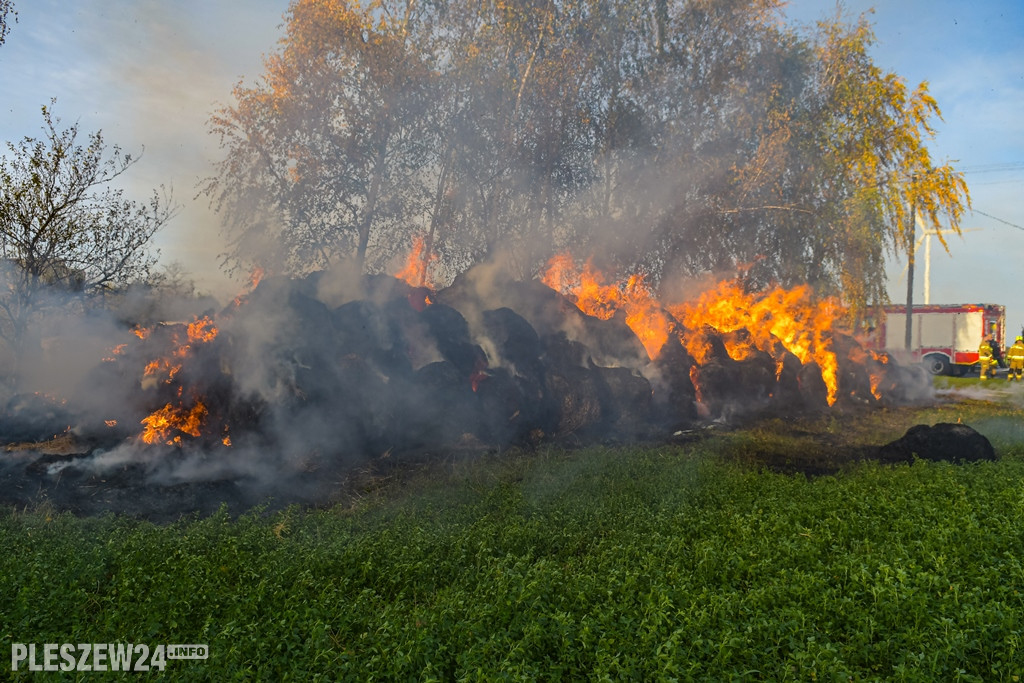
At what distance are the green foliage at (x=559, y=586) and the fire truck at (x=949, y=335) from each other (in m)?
28.2

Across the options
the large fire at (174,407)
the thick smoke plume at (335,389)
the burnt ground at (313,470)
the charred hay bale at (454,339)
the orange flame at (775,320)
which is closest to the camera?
the burnt ground at (313,470)

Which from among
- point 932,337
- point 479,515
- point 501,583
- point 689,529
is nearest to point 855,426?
point 689,529

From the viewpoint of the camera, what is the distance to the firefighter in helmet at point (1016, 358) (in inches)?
1051

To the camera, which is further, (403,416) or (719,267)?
(719,267)

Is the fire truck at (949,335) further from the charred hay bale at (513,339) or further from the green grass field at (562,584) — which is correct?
the green grass field at (562,584)

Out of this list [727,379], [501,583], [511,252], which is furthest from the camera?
[511,252]

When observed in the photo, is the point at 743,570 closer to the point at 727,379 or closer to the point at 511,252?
the point at 727,379

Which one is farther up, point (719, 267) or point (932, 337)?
point (719, 267)

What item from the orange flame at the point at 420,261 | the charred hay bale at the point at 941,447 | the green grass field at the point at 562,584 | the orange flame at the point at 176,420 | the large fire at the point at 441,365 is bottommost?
the green grass field at the point at 562,584

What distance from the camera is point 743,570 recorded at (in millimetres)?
5922

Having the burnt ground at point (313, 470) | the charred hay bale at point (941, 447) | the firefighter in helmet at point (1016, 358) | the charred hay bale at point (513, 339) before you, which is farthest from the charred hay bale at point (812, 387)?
the firefighter in helmet at point (1016, 358)

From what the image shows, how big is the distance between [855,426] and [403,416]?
10345mm

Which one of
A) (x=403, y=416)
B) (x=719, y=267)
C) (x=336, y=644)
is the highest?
(x=719, y=267)

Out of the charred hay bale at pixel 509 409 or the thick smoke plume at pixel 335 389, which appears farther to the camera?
the charred hay bale at pixel 509 409
